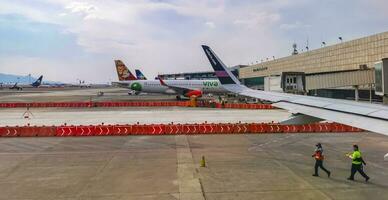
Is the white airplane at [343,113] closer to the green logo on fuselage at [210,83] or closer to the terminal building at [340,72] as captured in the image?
the terminal building at [340,72]

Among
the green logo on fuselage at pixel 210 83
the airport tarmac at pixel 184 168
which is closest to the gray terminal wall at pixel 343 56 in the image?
the green logo on fuselage at pixel 210 83

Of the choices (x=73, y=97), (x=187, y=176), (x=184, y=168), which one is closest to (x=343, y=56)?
(x=184, y=168)

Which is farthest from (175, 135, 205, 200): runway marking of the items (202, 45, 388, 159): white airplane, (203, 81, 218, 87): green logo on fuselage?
(203, 81, 218, 87): green logo on fuselage

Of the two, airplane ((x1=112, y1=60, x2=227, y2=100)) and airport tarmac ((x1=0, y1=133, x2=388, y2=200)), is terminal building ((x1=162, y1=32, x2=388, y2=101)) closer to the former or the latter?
airplane ((x1=112, y1=60, x2=227, y2=100))

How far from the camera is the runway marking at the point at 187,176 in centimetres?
1451

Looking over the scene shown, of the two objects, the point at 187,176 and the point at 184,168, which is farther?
the point at 184,168

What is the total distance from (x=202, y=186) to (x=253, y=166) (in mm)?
4454

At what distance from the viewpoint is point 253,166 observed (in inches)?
755

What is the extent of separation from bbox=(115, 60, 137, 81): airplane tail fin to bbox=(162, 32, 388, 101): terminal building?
113ft

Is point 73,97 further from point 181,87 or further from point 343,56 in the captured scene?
point 343,56

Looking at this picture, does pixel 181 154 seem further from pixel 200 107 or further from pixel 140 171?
pixel 200 107

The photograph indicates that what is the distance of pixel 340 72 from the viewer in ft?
188

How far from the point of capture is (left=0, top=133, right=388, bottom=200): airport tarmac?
583 inches

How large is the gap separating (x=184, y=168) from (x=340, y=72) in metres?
45.4
